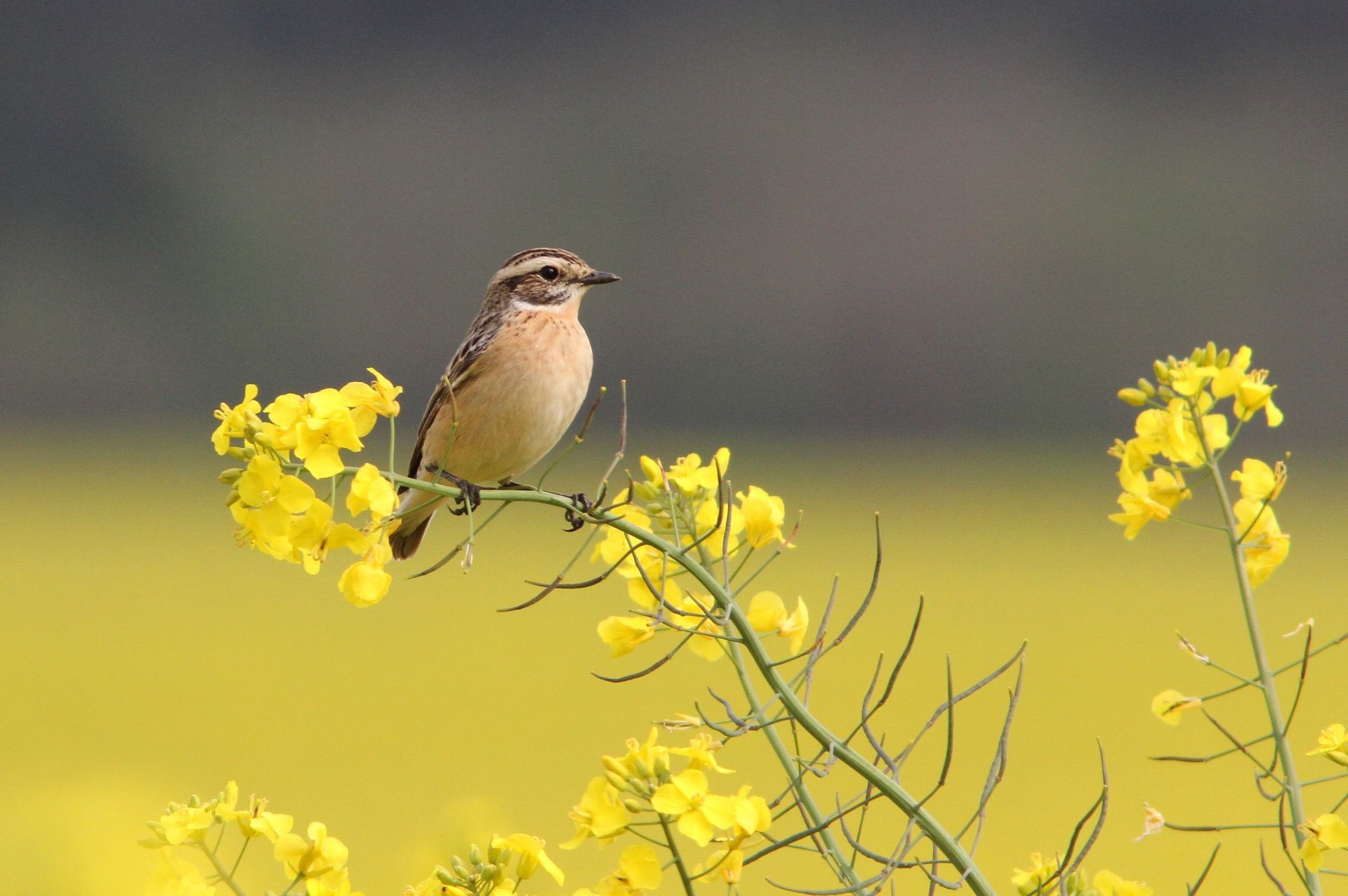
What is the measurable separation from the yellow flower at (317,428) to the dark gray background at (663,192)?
27.7 m

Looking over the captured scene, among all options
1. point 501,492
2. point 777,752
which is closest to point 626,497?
point 501,492

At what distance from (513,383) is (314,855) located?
2.33m

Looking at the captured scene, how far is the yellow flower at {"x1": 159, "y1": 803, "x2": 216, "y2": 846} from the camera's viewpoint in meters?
1.68

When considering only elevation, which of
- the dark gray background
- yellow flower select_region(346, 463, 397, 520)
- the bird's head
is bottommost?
yellow flower select_region(346, 463, 397, 520)

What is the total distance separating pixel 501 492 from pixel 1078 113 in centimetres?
4252

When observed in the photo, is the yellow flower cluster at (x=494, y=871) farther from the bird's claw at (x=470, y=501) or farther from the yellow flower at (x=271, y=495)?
the bird's claw at (x=470, y=501)

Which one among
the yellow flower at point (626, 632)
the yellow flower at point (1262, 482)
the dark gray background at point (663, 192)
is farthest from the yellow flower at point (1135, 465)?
the dark gray background at point (663, 192)

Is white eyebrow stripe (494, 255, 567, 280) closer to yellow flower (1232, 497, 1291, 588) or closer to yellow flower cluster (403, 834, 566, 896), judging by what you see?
yellow flower (1232, 497, 1291, 588)

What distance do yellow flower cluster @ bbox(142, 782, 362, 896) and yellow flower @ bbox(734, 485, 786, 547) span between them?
0.63m

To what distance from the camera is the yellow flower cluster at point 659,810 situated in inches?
61.2

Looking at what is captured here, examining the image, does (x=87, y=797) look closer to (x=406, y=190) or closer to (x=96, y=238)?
(x=406, y=190)

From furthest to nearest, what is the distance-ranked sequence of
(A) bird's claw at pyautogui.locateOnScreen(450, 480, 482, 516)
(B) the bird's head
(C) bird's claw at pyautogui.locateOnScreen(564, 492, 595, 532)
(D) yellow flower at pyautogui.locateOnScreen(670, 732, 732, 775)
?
(B) the bird's head
(C) bird's claw at pyautogui.locateOnScreen(564, 492, 595, 532)
(A) bird's claw at pyautogui.locateOnScreen(450, 480, 482, 516)
(D) yellow flower at pyautogui.locateOnScreen(670, 732, 732, 775)

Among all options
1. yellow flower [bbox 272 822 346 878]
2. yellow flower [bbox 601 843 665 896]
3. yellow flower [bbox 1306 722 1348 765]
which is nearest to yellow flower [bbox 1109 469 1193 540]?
yellow flower [bbox 1306 722 1348 765]

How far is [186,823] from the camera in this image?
1.70 m
